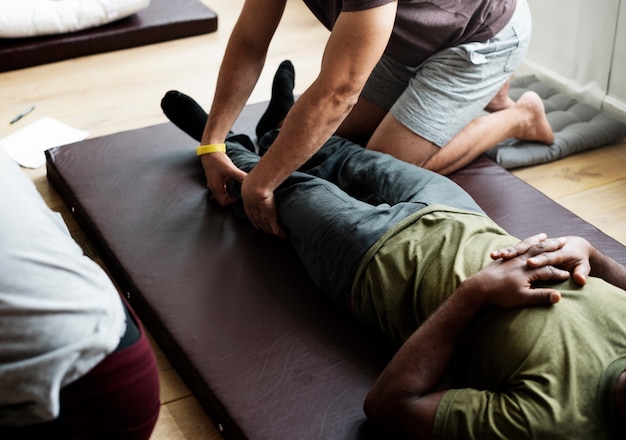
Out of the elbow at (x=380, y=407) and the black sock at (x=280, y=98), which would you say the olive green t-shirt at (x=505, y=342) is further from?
the black sock at (x=280, y=98)

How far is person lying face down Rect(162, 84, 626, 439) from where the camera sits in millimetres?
1320

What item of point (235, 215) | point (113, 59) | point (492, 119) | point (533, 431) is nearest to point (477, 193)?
point (492, 119)

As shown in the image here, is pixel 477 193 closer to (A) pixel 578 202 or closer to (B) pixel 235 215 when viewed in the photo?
(A) pixel 578 202

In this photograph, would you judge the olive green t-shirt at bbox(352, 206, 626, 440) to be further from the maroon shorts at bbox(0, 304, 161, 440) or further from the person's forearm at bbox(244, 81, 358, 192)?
the maroon shorts at bbox(0, 304, 161, 440)

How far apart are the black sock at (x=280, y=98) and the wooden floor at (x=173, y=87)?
593 millimetres

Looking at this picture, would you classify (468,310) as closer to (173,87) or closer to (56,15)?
(173,87)

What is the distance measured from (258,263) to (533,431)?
0.86m

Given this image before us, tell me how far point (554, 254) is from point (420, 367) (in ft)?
1.09

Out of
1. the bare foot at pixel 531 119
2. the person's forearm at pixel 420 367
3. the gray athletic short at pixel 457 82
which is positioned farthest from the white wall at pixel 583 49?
the person's forearm at pixel 420 367

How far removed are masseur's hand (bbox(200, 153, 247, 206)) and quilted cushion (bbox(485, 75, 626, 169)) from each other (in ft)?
2.92

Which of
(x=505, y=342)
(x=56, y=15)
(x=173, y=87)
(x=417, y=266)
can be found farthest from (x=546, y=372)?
(x=56, y=15)

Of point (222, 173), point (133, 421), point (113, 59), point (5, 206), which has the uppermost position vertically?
point (5, 206)

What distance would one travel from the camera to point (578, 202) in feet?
8.00

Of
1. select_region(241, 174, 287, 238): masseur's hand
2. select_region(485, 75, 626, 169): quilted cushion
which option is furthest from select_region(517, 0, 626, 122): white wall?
select_region(241, 174, 287, 238): masseur's hand
